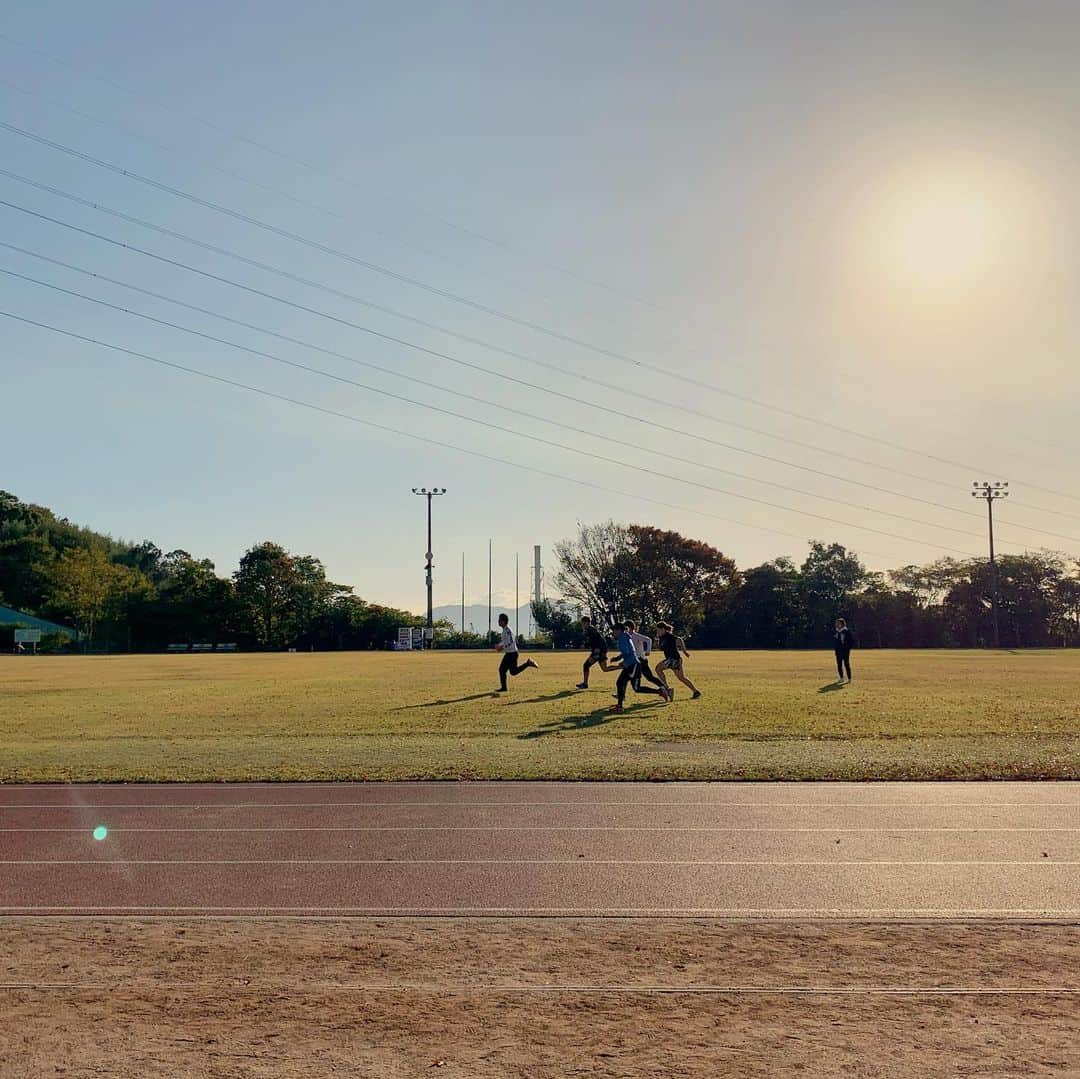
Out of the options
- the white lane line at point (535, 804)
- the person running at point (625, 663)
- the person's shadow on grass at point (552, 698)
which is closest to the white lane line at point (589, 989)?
the white lane line at point (535, 804)

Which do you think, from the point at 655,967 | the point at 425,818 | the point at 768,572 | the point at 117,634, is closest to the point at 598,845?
the point at 425,818

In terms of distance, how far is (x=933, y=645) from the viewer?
270 feet

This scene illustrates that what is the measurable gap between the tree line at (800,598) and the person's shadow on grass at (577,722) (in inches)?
2478

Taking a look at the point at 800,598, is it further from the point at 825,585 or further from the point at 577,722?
the point at 577,722

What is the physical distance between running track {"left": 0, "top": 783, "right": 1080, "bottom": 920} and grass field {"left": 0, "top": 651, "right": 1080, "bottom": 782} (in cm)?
122

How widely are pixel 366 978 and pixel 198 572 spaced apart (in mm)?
87630

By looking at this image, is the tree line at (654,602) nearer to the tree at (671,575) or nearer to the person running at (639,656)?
the tree at (671,575)

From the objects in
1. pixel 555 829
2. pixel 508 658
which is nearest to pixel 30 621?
pixel 508 658

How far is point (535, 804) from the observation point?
12.0m

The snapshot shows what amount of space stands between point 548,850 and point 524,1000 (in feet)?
12.7

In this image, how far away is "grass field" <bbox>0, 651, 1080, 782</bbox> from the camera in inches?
567

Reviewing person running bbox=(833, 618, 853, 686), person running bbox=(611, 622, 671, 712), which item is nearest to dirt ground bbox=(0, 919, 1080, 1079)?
person running bbox=(611, 622, 671, 712)

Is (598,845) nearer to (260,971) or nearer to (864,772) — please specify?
Answer: (260,971)

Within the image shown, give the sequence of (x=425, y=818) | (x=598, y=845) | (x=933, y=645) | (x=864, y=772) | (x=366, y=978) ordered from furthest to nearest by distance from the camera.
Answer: (x=933, y=645)
(x=864, y=772)
(x=425, y=818)
(x=598, y=845)
(x=366, y=978)
